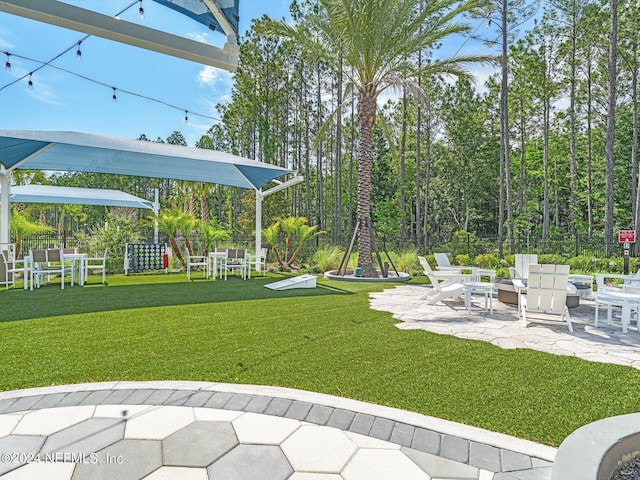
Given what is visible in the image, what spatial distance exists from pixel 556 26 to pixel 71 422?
80.8 ft

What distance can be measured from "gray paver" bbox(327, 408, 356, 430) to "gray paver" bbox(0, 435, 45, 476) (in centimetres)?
173

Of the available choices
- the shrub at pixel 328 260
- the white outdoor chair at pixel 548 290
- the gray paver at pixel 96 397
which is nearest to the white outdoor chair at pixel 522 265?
the white outdoor chair at pixel 548 290

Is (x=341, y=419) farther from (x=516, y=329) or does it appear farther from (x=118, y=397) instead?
(x=516, y=329)

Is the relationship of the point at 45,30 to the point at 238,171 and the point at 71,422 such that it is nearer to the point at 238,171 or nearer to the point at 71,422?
the point at 238,171

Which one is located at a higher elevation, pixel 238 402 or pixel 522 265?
pixel 522 265

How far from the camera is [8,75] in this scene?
8.12 metres

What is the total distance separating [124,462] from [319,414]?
121 cm

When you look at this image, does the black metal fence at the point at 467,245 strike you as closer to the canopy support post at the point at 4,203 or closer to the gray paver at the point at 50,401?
the canopy support post at the point at 4,203

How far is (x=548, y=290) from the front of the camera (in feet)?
17.7

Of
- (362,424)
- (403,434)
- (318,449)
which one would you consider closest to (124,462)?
(318,449)

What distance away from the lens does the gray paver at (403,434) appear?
2316 millimetres

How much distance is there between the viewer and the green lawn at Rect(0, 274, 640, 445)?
2855 millimetres

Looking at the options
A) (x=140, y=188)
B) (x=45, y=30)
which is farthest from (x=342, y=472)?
(x=140, y=188)

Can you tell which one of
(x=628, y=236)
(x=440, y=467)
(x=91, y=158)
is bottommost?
(x=440, y=467)
